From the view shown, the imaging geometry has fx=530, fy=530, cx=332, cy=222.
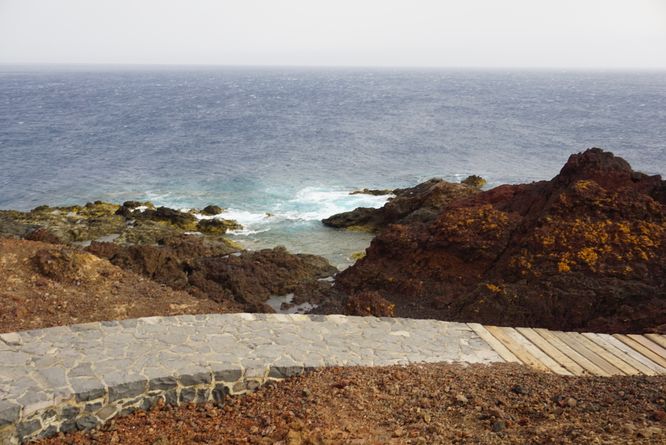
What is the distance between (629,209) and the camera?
43.3 ft

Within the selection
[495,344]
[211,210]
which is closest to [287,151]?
[211,210]

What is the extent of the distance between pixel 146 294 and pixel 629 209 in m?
12.0

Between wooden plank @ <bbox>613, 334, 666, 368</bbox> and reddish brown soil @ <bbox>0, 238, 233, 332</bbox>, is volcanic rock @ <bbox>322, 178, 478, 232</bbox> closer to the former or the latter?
reddish brown soil @ <bbox>0, 238, 233, 332</bbox>

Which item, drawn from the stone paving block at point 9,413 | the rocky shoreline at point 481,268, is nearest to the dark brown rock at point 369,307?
the rocky shoreline at point 481,268

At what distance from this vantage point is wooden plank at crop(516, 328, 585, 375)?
8.38 meters

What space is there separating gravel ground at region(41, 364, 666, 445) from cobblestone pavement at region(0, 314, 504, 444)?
0.84 ft

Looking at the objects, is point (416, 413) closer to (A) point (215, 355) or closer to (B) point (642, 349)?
(A) point (215, 355)

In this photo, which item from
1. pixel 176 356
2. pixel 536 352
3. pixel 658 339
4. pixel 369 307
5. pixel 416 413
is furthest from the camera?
pixel 369 307

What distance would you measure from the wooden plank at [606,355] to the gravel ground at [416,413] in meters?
0.64

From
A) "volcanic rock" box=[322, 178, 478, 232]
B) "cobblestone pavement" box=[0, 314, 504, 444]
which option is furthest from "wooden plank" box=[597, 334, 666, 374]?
"volcanic rock" box=[322, 178, 478, 232]

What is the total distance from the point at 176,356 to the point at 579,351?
261 inches

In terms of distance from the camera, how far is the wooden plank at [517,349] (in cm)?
853

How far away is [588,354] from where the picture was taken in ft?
29.3

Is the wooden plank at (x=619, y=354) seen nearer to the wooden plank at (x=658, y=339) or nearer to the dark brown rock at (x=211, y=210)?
the wooden plank at (x=658, y=339)
